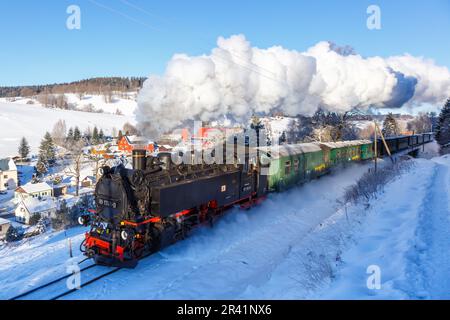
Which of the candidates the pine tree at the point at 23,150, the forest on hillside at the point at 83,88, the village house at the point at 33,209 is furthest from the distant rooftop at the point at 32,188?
the forest on hillside at the point at 83,88

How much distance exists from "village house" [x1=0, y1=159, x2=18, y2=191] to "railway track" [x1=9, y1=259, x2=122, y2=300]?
162ft

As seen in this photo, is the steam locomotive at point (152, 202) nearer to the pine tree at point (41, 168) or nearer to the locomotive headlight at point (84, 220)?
the locomotive headlight at point (84, 220)

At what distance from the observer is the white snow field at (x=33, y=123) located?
69.6 metres

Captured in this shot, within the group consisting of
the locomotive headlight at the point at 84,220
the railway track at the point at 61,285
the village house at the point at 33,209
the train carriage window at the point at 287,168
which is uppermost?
the train carriage window at the point at 287,168

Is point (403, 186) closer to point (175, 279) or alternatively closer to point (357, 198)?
point (357, 198)

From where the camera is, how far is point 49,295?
6.72 metres

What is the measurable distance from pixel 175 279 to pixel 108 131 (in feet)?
277

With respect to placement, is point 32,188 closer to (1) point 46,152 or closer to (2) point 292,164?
(1) point 46,152

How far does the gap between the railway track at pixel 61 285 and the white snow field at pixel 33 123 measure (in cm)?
6678

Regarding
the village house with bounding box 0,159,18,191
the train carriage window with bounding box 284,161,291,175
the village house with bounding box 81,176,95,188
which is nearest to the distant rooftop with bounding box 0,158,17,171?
the village house with bounding box 0,159,18,191

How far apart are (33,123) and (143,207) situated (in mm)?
92473

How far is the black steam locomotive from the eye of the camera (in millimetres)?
7957

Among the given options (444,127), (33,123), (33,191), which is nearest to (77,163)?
(33,191)

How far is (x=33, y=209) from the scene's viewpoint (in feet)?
102
